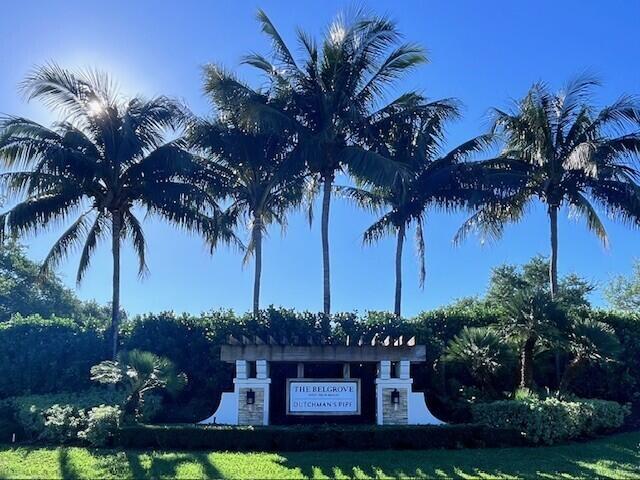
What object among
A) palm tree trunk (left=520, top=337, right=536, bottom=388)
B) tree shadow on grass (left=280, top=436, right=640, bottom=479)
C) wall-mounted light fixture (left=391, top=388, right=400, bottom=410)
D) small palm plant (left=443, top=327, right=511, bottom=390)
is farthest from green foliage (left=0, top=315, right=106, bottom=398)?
palm tree trunk (left=520, top=337, right=536, bottom=388)

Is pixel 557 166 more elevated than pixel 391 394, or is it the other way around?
pixel 557 166

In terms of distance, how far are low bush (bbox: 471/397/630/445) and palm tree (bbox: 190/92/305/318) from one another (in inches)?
250

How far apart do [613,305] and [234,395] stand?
2467cm

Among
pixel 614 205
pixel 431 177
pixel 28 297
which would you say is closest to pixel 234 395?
pixel 431 177

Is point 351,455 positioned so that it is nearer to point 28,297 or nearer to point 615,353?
point 615,353

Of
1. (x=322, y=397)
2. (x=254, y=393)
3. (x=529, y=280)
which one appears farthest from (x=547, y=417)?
(x=529, y=280)

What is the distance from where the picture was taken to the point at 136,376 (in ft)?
39.6

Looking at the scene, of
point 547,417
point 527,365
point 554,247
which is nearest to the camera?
point 547,417

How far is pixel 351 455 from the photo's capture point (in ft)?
34.0

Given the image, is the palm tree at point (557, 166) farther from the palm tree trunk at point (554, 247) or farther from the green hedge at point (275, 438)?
the green hedge at point (275, 438)

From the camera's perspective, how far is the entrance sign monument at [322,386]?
1243 cm

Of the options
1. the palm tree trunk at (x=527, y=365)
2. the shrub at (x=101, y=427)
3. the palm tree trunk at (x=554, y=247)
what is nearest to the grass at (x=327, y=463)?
the shrub at (x=101, y=427)

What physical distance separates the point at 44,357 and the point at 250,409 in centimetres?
562

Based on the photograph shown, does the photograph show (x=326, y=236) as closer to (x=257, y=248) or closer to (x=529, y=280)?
(x=257, y=248)
